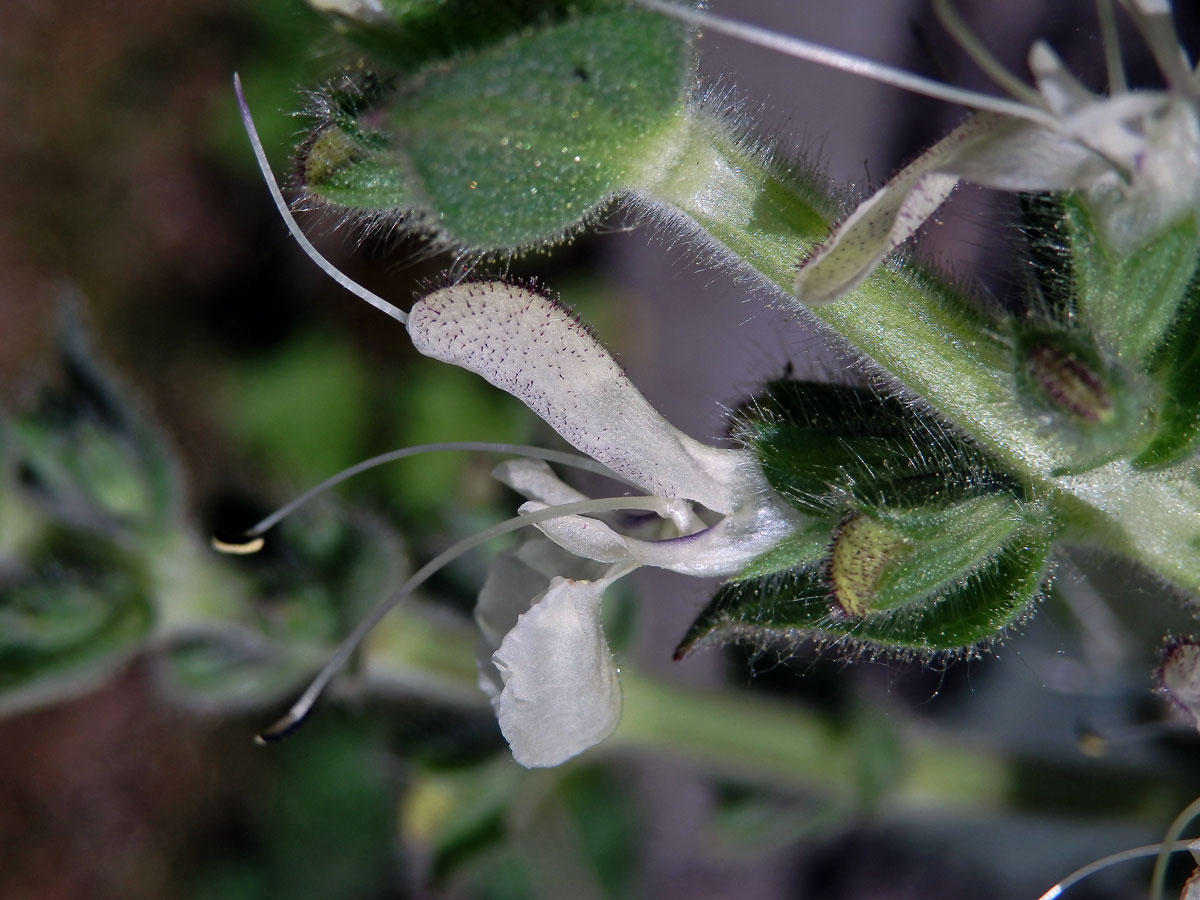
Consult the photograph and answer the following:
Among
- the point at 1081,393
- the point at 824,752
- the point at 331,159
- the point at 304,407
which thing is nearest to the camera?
the point at 1081,393

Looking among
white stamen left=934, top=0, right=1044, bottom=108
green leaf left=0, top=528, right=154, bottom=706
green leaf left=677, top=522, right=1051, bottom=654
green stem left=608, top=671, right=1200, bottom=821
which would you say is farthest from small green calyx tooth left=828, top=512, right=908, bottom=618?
green leaf left=0, top=528, right=154, bottom=706

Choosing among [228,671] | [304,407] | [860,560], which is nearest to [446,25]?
[860,560]

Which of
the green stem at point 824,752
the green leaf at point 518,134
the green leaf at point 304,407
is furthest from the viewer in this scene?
the green leaf at point 304,407

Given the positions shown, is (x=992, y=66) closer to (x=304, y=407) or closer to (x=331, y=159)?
(x=331, y=159)

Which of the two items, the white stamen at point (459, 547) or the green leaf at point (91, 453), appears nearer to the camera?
the white stamen at point (459, 547)

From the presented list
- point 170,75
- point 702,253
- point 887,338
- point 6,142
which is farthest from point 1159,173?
point 6,142

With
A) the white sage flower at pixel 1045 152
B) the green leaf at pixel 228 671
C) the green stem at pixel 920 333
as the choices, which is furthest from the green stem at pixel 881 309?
the green leaf at pixel 228 671

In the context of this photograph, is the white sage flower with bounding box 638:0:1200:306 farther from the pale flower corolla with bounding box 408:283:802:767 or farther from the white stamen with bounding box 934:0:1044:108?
the pale flower corolla with bounding box 408:283:802:767

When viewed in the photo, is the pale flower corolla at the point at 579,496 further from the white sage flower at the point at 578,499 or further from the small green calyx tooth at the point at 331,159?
the small green calyx tooth at the point at 331,159
